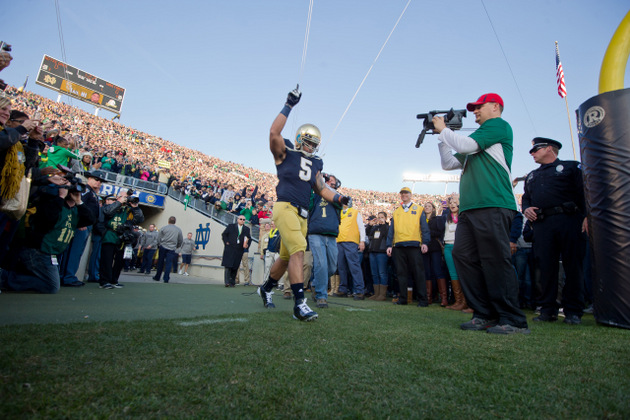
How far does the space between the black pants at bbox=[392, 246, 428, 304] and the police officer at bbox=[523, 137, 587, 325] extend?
7.39 feet

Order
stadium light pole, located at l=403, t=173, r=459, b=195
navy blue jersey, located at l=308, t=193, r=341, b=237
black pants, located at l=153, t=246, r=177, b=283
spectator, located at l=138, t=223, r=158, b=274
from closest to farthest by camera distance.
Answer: navy blue jersey, located at l=308, t=193, r=341, b=237 < black pants, located at l=153, t=246, r=177, b=283 < spectator, located at l=138, t=223, r=158, b=274 < stadium light pole, located at l=403, t=173, r=459, b=195

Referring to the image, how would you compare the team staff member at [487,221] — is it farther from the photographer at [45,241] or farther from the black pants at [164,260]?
the black pants at [164,260]

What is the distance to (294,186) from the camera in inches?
159

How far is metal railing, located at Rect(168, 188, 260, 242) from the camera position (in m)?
14.6

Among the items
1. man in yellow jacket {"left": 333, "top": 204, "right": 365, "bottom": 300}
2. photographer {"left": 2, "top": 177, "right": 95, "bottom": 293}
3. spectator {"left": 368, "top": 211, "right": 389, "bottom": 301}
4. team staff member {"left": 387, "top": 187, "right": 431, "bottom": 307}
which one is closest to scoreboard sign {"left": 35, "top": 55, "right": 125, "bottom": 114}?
photographer {"left": 2, "top": 177, "right": 95, "bottom": 293}

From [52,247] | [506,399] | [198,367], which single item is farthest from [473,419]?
[52,247]

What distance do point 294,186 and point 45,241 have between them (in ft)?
12.4

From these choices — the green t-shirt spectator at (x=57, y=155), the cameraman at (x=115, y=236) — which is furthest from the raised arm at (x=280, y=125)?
the green t-shirt spectator at (x=57, y=155)

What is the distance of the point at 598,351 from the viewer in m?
2.40

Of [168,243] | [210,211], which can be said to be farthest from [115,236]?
[210,211]

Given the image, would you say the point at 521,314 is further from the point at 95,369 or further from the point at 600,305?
the point at 95,369

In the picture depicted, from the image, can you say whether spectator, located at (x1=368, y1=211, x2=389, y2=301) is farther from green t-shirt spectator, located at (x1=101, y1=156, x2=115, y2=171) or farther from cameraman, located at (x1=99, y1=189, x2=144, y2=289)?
green t-shirt spectator, located at (x1=101, y1=156, x2=115, y2=171)

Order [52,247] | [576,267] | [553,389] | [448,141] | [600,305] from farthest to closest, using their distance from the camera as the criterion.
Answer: [52,247], [576,267], [600,305], [448,141], [553,389]

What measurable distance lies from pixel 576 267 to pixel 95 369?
15.6 feet
